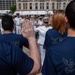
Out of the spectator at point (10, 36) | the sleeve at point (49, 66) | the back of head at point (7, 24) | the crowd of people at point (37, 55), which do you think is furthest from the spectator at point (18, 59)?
the back of head at point (7, 24)

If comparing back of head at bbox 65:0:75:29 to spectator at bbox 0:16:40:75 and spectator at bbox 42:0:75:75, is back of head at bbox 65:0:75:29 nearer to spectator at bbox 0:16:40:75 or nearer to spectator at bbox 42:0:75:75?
spectator at bbox 42:0:75:75

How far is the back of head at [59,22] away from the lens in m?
6.12

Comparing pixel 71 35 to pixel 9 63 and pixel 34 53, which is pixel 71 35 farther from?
pixel 9 63

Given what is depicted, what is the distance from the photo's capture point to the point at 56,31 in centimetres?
629

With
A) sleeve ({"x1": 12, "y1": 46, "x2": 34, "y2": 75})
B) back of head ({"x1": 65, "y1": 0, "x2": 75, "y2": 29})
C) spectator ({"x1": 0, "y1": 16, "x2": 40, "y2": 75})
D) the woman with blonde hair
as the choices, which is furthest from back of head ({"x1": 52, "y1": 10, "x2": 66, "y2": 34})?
sleeve ({"x1": 12, "y1": 46, "x2": 34, "y2": 75})

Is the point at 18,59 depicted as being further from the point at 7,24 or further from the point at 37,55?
the point at 7,24

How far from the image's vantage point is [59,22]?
20.1ft

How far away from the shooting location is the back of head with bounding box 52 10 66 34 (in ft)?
20.1

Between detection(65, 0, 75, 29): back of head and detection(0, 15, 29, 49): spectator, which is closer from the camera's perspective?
detection(65, 0, 75, 29): back of head

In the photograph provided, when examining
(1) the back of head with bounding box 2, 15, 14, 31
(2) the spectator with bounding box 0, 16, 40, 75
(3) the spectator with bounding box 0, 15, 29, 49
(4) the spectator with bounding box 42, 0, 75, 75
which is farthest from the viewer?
(1) the back of head with bounding box 2, 15, 14, 31

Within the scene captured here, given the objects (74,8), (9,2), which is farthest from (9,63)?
(9,2)

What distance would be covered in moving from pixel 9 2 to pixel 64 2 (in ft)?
53.0

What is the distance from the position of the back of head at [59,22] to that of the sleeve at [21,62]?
A: 2967mm

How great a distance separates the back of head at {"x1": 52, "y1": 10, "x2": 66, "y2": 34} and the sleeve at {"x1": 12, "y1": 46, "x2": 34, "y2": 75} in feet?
9.73
